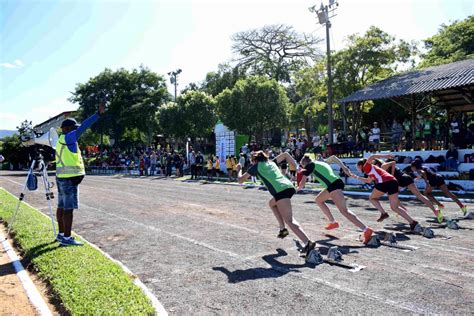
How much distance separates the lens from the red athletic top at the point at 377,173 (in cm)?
851

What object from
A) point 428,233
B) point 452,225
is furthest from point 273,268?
point 452,225

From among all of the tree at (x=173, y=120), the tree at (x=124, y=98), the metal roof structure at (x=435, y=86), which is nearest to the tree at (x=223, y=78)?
→ the tree at (x=124, y=98)

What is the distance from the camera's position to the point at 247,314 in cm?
425

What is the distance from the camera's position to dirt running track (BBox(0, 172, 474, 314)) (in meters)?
4.50

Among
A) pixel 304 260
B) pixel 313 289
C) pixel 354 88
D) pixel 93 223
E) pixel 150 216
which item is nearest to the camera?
pixel 313 289

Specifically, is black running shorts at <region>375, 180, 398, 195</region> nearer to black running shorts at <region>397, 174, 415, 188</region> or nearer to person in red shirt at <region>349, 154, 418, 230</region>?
person in red shirt at <region>349, 154, 418, 230</region>

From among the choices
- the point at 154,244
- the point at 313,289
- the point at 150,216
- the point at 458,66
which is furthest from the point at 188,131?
the point at 313,289

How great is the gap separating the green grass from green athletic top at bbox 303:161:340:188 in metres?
3.73

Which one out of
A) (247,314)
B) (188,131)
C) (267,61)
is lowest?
(247,314)

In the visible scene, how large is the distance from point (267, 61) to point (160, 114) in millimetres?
16194

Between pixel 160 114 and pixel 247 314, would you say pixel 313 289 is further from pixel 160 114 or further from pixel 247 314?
pixel 160 114

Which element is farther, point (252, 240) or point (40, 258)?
point (252, 240)

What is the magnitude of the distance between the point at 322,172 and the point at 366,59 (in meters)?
17.9

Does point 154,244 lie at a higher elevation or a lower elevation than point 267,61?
lower
